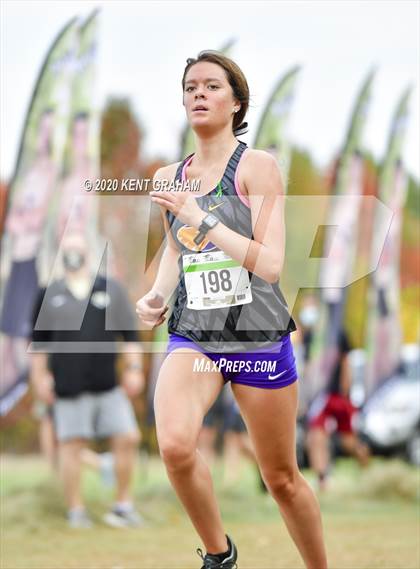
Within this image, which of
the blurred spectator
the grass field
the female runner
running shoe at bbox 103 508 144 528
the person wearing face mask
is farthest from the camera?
the blurred spectator

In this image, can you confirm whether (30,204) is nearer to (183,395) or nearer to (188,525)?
(188,525)

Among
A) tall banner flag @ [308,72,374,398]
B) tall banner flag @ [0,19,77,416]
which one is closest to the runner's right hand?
tall banner flag @ [0,19,77,416]

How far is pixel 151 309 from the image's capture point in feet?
13.5

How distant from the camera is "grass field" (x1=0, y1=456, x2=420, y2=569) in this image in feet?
20.8

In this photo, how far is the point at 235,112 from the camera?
4.32m

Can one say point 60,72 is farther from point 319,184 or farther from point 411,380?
point 411,380

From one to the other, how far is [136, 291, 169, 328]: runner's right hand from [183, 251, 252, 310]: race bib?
0.12 m

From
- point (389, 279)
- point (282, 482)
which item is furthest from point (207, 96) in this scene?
point (389, 279)

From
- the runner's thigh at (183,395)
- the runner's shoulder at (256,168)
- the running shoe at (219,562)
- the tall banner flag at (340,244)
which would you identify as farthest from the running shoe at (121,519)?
the runner's shoulder at (256,168)

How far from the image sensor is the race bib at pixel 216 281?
4156 millimetres

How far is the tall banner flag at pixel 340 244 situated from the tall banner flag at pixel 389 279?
28 cm

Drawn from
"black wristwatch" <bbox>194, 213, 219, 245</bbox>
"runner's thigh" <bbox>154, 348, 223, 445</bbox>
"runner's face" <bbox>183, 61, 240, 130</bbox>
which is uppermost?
"runner's face" <bbox>183, 61, 240, 130</bbox>

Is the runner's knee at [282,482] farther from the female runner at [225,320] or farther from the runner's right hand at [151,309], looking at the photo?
the runner's right hand at [151,309]

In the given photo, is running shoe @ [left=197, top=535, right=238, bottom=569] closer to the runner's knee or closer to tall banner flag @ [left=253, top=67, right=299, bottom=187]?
the runner's knee
